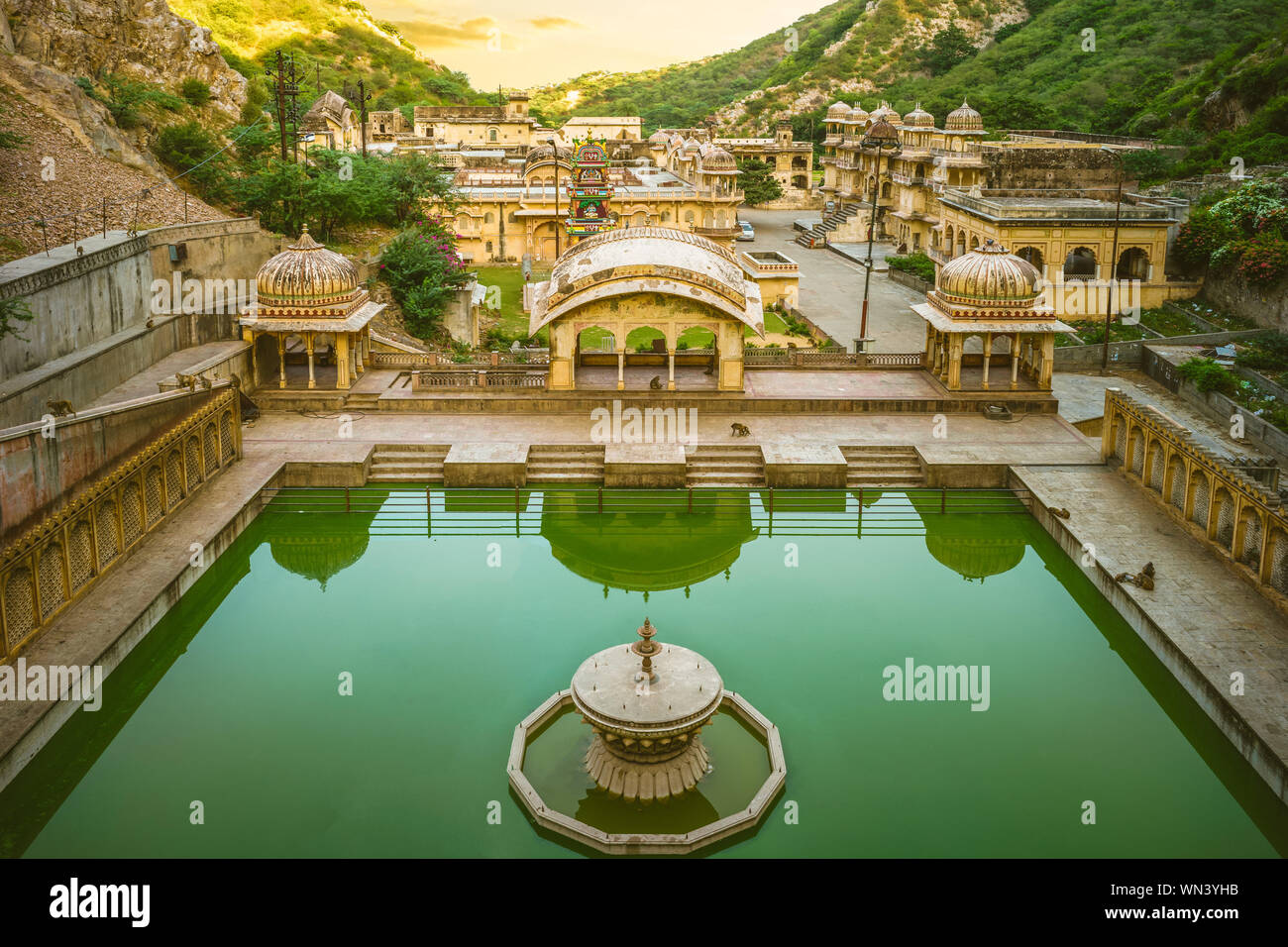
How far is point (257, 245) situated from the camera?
34.7 m

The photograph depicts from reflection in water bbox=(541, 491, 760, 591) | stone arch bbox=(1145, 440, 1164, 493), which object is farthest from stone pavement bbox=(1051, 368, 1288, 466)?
reflection in water bbox=(541, 491, 760, 591)

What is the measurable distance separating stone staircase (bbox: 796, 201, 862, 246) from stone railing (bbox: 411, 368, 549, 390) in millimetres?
33911

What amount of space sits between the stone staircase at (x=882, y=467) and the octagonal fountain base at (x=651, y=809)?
10.2 m

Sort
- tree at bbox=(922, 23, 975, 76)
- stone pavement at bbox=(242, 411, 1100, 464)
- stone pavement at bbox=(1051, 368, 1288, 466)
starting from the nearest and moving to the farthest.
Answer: stone pavement at bbox=(242, 411, 1100, 464) < stone pavement at bbox=(1051, 368, 1288, 466) < tree at bbox=(922, 23, 975, 76)

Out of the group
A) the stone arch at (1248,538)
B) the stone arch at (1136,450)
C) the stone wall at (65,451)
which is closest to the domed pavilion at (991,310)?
the stone arch at (1136,450)

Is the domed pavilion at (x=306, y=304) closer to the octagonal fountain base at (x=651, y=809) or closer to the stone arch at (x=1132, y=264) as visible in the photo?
the octagonal fountain base at (x=651, y=809)

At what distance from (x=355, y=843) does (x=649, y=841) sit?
342 cm

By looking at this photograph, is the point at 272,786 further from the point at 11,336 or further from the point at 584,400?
the point at 584,400

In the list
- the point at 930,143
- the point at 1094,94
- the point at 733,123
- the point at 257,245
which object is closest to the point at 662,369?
the point at 257,245

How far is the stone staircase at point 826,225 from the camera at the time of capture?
5919 centimetres

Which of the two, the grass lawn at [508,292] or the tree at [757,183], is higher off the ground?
the tree at [757,183]

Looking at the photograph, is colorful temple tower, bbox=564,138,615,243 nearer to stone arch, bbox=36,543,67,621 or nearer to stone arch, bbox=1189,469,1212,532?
stone arch, bbox=1189,469,1212,532

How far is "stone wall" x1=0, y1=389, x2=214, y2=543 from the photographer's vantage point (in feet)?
60.1

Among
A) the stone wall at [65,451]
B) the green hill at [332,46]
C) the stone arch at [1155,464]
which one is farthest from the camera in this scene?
the green hill at [332,46]
